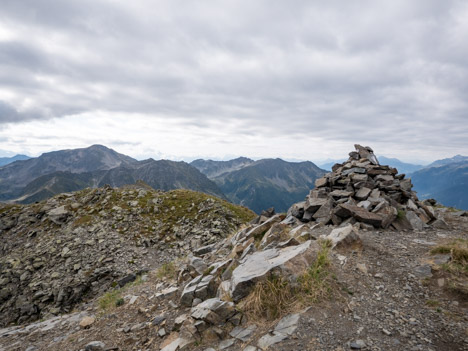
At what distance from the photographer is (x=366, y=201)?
17.5 metres

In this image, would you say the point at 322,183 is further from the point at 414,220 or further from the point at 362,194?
the point at 414,220

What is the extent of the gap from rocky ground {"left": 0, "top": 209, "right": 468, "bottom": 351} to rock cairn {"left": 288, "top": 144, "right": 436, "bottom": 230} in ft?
7.08


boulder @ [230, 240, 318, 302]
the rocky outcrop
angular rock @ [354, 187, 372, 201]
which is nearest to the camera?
boulder @ [230, 240, 318, 302]

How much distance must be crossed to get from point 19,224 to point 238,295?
42.6 metres

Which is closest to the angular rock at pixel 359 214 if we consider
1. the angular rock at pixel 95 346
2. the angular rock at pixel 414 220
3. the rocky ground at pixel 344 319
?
the rocky ground at pixel 344 319

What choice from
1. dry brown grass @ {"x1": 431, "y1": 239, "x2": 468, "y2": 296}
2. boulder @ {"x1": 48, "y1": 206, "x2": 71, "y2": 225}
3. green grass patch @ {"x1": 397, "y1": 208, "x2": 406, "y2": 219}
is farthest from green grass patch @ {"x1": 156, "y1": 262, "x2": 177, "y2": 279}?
boulder @ {"x1": 48, "y1": 206, "x2": 71, "y2": 225}

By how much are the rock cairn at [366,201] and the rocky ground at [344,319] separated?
2.16 m

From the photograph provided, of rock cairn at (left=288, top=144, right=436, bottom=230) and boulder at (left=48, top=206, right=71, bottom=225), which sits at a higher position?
rock cairn at (left=288, top=144, right=436, bottom=230)

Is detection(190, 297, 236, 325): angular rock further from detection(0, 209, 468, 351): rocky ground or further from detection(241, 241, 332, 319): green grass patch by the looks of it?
detection(241, 241, 332, 319): green grass patch

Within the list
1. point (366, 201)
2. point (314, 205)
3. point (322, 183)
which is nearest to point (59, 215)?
point (314, 205)

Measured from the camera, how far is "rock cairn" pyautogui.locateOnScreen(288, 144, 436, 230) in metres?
15.5

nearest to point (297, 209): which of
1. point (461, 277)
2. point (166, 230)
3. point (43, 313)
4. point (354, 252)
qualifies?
point (354, 252)

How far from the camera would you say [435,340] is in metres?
6.41

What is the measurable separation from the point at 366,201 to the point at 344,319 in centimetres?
1244
